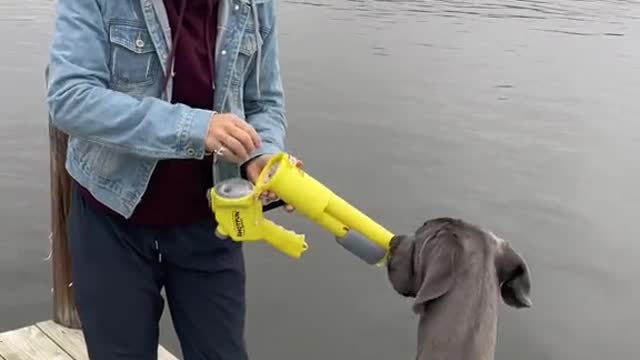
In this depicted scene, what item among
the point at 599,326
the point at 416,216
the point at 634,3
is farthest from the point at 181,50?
the point at 634,3

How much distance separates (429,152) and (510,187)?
1.37 meters

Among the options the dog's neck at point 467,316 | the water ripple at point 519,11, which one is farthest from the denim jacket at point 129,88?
the water ripple at point 519,11

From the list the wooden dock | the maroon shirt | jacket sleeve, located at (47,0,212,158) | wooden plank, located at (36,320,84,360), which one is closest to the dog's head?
the maroon shirt

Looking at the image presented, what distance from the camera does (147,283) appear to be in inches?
113

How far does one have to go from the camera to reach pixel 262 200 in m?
2.59

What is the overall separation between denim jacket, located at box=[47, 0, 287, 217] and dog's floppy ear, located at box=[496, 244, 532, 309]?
2.96 feet

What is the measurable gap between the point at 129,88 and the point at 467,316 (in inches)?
53.7

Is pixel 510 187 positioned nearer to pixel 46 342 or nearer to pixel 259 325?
pixel 259 325

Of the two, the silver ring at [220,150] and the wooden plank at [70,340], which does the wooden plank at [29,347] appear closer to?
the wooden plank at [70,340]

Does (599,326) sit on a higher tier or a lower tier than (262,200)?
lower

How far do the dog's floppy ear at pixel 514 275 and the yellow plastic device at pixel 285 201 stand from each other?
552 mm

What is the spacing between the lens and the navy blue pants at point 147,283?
9.18 ft

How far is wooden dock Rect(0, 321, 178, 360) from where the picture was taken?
13.7 feet

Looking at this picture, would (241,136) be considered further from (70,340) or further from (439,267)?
(70,340)
